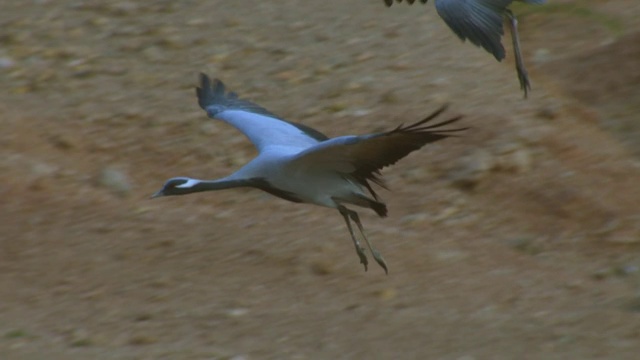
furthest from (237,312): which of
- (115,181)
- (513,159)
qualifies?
(513,159)

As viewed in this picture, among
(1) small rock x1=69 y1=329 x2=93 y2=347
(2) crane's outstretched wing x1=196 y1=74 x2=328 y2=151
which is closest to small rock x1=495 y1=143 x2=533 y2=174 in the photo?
(2) crane's outstretched wing x1=196 y1=74 x2=328 y2=151

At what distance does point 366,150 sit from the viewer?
22.3 ft

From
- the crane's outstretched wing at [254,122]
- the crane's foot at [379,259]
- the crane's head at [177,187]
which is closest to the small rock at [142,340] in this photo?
the crane's head at [177,187]

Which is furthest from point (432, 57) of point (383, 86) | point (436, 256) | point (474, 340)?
point (474, 340)

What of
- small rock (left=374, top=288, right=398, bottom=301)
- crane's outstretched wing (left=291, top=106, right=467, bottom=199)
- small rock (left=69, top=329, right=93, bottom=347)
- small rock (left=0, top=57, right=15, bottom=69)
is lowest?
small rock (left=374, top=288, right=398, bottom=301)

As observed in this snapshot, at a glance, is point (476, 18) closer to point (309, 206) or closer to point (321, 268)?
point (321, 268)

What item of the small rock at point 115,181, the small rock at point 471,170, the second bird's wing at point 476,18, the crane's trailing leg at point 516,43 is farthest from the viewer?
the small rock at point 115,181

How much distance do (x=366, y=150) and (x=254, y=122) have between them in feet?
Result: 4.47

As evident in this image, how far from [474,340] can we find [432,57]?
152 inches

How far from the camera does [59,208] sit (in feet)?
29.5

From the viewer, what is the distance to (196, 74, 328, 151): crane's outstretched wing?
7738 mm

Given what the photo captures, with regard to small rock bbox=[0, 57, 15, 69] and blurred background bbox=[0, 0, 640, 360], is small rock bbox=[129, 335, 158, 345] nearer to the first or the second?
blurred background bbox=[0, 0, 640, 360]

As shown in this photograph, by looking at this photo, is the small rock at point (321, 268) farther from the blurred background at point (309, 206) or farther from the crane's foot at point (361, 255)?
the crane's foot at point (361, 255)

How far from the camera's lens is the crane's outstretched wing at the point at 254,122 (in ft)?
25.4
